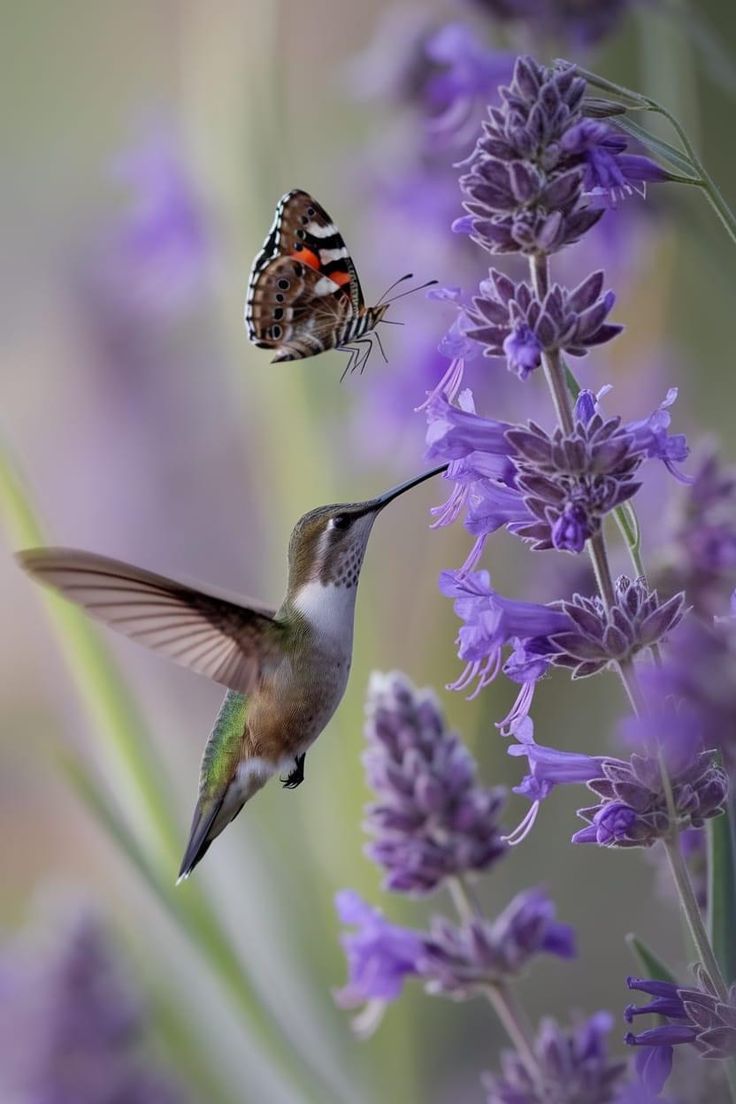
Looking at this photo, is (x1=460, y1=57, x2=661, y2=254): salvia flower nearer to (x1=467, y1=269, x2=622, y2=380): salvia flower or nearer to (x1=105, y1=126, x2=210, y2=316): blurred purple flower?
(x1=467, y1=269, x2=622, y2=380): salvia flower

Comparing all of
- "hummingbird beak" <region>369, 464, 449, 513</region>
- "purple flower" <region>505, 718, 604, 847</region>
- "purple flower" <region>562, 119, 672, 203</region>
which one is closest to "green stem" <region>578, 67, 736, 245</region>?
"purple flower" <region>562, 119, 672, 203</region>

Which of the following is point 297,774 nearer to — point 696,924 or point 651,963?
point 651,963

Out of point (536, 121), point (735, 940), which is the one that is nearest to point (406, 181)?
point (536, 121)

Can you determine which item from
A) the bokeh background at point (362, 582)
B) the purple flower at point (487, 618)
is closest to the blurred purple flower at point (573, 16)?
the bokeh background at point (362, 582)

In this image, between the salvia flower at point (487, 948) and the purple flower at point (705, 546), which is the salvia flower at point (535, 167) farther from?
the salvia flower at point (487, 948)

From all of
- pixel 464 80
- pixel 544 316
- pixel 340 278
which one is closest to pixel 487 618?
pixel 544 316

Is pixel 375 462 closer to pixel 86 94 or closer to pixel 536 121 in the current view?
pixel 536 121

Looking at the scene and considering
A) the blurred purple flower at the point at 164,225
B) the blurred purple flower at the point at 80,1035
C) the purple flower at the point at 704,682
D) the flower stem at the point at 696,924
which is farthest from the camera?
the blurred purple flower at the point at 164,225
